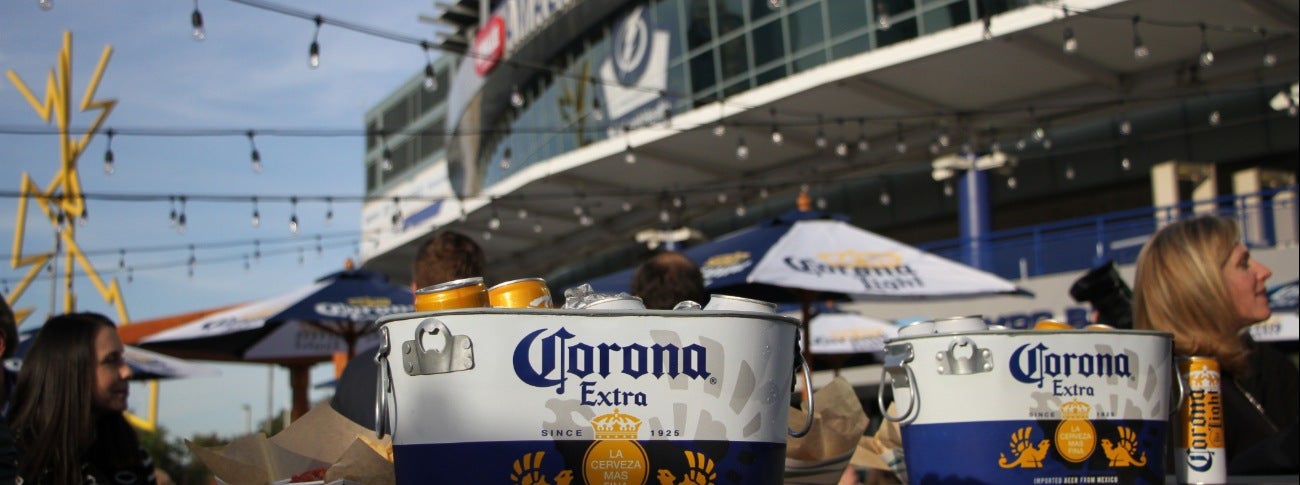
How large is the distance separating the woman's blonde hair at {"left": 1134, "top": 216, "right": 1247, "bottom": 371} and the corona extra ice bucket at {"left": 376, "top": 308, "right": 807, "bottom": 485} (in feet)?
5.75

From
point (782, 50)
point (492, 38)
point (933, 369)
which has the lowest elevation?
point (933, 369)

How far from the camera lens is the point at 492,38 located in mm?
27391

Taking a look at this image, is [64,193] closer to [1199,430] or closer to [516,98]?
[516,98]

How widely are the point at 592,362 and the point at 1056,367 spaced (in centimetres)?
89

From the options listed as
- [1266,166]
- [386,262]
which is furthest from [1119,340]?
[386,262]

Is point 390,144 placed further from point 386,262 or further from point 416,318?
point 416,318

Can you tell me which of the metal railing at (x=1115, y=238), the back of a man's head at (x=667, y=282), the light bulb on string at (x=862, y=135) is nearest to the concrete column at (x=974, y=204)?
the metal railing at (x=1115, y=238)

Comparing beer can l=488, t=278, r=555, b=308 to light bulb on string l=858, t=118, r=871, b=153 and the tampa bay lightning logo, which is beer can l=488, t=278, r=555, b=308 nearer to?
light bulb on string l=858, t=118, r=871, b=153

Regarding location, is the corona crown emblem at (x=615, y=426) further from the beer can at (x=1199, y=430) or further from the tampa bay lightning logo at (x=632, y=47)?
the tampa bay lightning logo at (x=632, y=47)

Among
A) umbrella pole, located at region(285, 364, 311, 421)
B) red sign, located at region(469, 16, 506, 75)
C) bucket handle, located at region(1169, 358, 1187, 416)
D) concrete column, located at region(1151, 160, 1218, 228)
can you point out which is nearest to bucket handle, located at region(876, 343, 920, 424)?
bucket handle, located at region(1169, 358, 1187, 416)

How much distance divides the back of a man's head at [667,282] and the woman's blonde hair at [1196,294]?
1612 mm

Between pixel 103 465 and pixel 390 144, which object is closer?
pixel 103 465

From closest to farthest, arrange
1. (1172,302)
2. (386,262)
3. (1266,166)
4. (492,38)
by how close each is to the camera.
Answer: (1172,302) → (1266,166) → (492,38) → (386,262)

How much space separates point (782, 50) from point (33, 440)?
17.4 m
